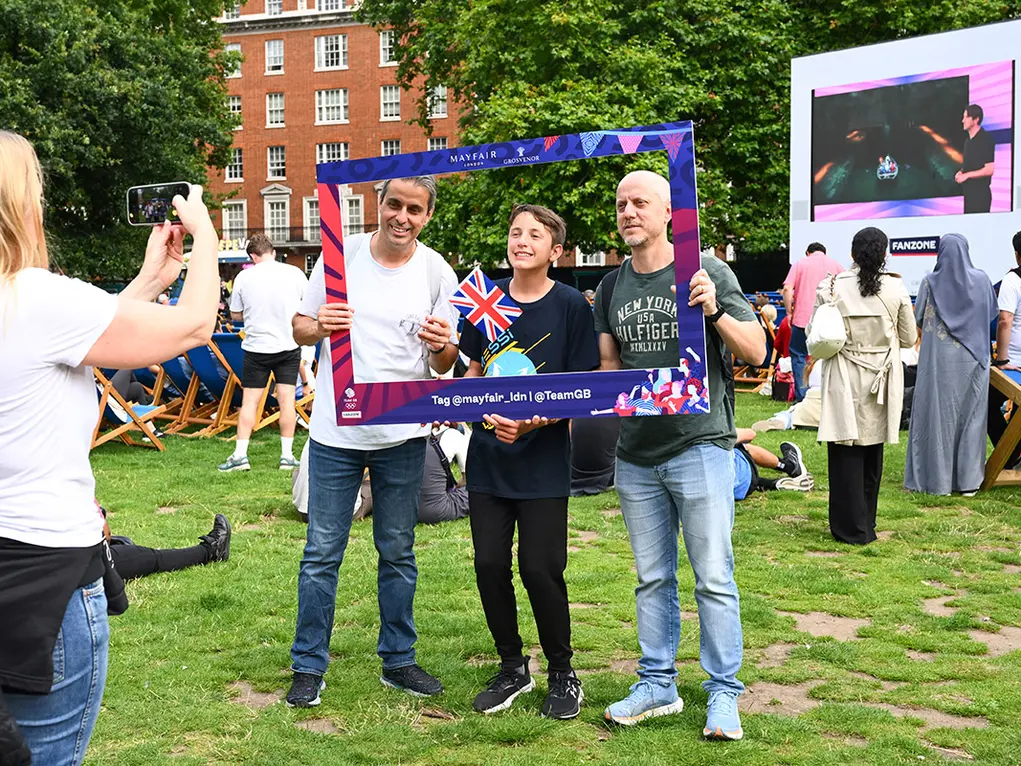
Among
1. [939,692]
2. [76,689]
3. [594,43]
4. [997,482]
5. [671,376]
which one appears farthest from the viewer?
[594,43]

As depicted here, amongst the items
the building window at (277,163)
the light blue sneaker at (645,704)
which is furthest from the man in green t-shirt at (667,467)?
the building window at (277,163)

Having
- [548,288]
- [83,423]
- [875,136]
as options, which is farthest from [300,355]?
[875,136]

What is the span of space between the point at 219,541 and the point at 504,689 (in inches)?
113

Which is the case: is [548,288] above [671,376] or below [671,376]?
above

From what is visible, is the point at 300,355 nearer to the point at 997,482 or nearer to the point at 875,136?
the point at 997,482

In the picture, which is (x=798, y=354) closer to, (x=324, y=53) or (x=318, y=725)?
(x=318, y=725)

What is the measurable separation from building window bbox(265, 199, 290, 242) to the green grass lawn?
193 ft

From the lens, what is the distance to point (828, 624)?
5277mm

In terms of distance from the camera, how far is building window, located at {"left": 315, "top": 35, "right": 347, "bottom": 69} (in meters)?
63.2

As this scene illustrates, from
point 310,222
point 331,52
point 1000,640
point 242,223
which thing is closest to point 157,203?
point 1000,640

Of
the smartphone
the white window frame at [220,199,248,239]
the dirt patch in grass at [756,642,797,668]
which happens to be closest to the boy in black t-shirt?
the dirt patch in grass at [756,642,797,668]

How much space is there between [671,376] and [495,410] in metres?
0.63

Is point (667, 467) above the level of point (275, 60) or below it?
below

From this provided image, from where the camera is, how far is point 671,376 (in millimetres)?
3629
